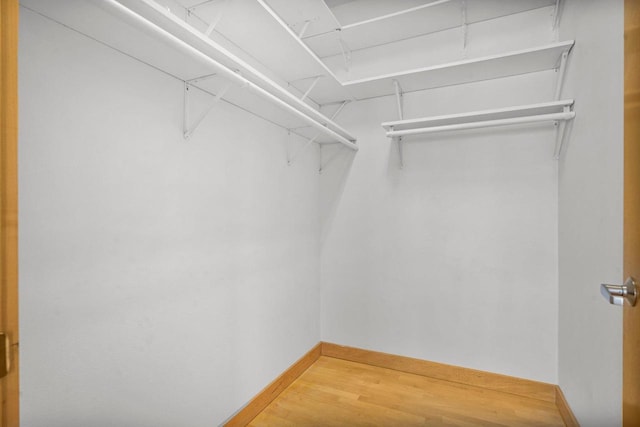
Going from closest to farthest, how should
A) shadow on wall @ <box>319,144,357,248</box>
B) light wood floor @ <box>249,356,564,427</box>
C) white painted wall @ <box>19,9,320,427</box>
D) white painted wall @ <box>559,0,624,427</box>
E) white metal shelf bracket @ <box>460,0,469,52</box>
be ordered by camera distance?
white painted wall @ <box>19,9,320,427</box> → white painted wall @ <box>559,0,624,427</box> → light wood floor @ <box>249,356,564,427</box> → white metal shelf bracket @ <box>460,0,469,52</box> → shadow on wall @ <box>319,144,357,248</box>

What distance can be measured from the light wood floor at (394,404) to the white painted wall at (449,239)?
183mm

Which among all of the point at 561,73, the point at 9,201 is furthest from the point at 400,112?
the point at 9,201

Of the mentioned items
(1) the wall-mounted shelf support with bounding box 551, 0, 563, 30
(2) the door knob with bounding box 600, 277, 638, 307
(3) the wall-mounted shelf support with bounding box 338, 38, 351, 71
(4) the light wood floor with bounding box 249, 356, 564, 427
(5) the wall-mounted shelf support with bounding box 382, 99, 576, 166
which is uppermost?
(3) the wall-mounted shelf support with bounding box 338, 38, 351, 71

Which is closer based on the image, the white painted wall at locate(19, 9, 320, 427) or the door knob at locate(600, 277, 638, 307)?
the door knob at locate(600, 277, 638, 307)

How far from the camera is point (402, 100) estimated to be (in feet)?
7.45

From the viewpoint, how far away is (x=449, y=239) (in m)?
2.12

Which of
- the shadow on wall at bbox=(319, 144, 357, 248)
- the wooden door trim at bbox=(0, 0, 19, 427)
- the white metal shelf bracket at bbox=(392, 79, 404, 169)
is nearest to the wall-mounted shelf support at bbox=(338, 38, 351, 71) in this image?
the white metal shelf bracket at bbox=(392, 79, 404, 169)

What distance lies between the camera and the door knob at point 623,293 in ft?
2.09

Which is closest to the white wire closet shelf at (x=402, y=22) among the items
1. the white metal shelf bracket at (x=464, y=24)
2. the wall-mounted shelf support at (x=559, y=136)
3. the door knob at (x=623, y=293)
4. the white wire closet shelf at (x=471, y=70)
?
the white metal shelf bracket at (x=464, y=24)

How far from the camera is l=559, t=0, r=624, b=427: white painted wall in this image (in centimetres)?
107

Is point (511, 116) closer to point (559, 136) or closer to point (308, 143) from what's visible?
point (559, 136)

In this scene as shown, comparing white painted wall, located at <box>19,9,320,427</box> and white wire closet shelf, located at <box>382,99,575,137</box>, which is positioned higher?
white wire closet shelf, located at <box>382,99,575,137</box>

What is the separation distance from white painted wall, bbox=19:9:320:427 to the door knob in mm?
1439

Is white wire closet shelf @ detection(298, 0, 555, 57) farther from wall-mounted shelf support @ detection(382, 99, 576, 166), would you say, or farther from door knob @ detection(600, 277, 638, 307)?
door knob @ detection(600, 277, 638, 307)
